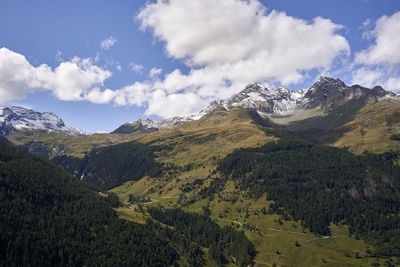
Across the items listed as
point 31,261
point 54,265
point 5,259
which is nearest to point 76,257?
point 54,265

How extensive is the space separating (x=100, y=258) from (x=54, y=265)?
27.7 m

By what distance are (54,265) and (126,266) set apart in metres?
44.6

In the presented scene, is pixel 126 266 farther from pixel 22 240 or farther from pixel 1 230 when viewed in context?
pixel 1 230

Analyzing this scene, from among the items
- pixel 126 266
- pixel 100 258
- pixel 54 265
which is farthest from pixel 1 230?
pixel 126 266

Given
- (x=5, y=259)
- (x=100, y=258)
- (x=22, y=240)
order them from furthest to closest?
1. (x=100, y=258)
2. (x=22, y=240)
3. (x=5, y=259)

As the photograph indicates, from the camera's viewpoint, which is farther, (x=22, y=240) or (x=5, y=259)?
(x=22, y=240)

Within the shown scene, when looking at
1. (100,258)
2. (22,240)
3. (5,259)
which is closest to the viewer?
(5,259)

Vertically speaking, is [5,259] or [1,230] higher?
[1,230]

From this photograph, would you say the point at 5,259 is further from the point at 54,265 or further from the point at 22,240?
the point at 54,265

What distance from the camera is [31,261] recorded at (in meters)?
174

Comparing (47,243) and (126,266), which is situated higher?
(47,243)

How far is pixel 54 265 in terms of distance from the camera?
18188cm

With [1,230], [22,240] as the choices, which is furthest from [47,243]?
[1,230]

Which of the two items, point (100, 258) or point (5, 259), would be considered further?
point (100, 258)
